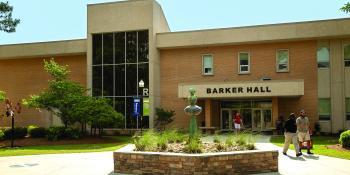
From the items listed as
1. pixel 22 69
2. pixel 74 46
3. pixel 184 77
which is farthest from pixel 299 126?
pixel 22 69

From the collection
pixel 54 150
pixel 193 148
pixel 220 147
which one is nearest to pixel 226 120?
pixel 54 150

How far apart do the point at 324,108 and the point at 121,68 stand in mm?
16767

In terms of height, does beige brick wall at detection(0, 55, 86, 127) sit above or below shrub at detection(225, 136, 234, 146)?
above

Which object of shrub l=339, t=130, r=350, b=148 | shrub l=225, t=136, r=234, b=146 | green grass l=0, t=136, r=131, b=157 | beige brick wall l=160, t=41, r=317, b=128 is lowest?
green grass l=0, t=136, r=131, b=157

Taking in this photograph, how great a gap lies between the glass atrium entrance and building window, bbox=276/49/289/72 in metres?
2.80

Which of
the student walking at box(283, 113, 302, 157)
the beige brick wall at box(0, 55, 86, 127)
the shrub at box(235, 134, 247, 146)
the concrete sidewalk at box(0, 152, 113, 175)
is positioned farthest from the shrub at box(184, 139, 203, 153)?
the beige brick wall at box(0, 55, 86, 127)

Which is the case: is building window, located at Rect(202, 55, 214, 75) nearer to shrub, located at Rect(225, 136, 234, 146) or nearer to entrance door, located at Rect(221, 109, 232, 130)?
entrance door, located at Rect(221, 109, 232, 130)

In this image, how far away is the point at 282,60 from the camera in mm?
36594

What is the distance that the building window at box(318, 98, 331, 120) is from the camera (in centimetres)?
3562

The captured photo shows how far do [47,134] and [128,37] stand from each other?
425 inches

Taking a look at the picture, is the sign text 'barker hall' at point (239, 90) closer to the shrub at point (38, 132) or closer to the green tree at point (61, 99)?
the green tree at point (61, 99)

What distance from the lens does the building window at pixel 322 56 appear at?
117 ft

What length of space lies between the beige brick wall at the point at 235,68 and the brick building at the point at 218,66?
0.08 meters

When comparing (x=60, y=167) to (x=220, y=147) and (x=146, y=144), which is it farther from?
(x=220, y=147)
